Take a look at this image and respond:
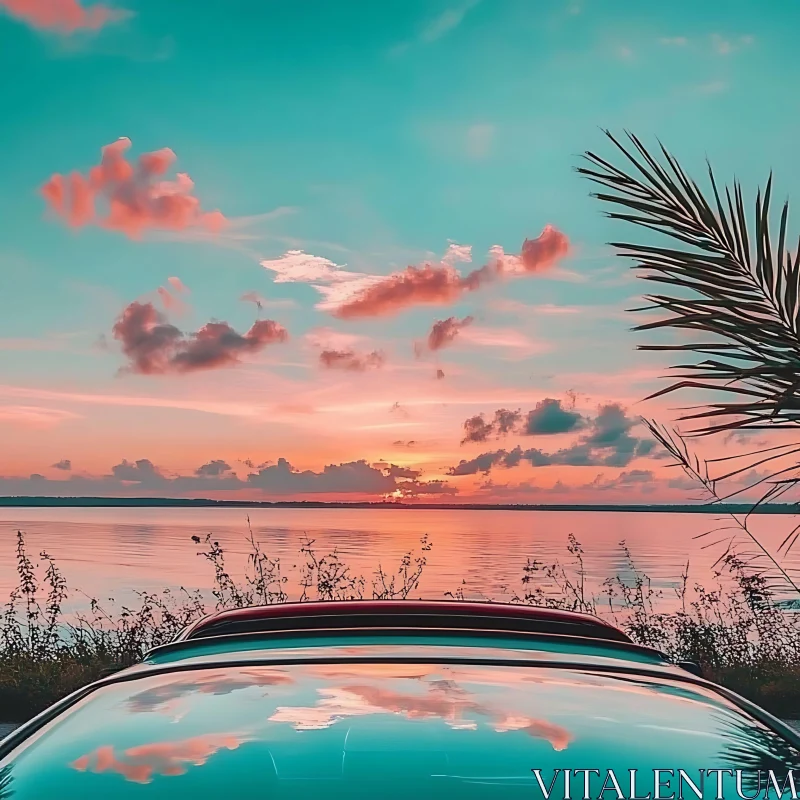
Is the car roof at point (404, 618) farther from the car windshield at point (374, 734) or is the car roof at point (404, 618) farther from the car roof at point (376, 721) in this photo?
the car windshield at point (374, 734)

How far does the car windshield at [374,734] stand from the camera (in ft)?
4.86

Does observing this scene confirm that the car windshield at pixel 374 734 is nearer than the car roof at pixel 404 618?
Yes

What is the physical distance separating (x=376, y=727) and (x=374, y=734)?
0.9 inches

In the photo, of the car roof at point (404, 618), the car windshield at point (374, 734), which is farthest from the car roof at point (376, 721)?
the car roof at point (404, 618)

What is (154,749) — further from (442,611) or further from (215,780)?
(442,611)

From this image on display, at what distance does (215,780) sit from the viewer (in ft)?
4.86

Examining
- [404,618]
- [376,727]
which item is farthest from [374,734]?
[404,618]

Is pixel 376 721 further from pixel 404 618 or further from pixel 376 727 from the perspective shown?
pixel 404 618

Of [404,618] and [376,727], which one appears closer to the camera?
[376,727]

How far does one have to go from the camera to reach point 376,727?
63.6 inches

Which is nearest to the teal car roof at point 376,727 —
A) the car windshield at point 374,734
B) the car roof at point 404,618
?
the car windshield at point 374,734

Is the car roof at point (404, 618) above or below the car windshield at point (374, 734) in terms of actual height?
above

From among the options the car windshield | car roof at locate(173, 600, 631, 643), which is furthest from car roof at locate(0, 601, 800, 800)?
car roof at locate(173, 600, 631, 643)

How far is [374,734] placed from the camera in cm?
159
